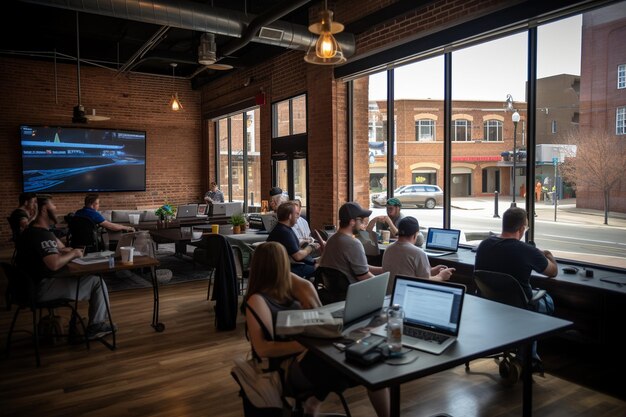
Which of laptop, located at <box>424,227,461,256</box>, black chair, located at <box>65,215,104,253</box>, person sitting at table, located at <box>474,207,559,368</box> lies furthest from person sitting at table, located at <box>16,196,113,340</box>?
person sitting at table, located at <box>474,207,559,368</box>

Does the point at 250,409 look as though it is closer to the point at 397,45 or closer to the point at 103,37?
the point at 397,45

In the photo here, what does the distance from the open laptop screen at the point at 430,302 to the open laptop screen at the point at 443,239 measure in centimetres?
275

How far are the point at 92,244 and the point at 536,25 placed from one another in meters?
6.29

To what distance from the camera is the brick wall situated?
1056 centimetres

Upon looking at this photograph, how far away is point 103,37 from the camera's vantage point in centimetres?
937

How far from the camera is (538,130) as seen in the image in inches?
194

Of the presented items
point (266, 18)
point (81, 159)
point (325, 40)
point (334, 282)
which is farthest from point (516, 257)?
point (81, 159)

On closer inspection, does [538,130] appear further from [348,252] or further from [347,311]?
[347,311]

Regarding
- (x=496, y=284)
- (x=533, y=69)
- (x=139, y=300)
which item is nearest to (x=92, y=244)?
(x=139, y=300)

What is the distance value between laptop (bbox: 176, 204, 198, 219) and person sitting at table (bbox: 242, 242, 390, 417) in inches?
256

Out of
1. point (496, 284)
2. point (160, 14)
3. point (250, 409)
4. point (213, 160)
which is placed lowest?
point (250, 409)

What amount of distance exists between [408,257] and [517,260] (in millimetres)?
900

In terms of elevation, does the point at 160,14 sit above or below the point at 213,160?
above

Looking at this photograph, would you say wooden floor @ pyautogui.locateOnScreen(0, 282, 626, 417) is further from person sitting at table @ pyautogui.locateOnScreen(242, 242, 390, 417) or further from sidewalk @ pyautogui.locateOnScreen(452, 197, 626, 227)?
sidewalk @ pyautogui.locateOnScreen(452, 197, 626, 227)
